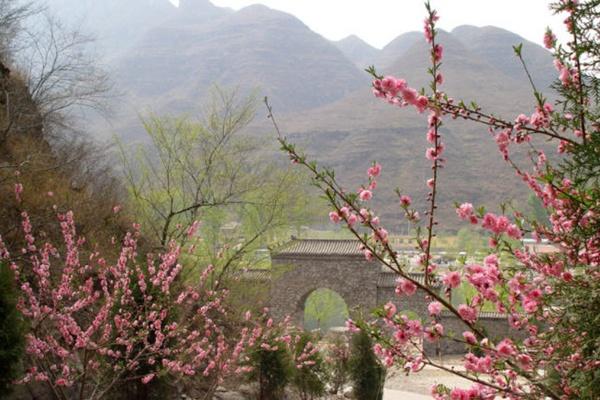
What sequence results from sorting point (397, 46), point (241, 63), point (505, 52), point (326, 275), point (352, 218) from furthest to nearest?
point (397, 46) < point (505, 52) < point (241, 63) < point (326, 275) < point (352, 218)

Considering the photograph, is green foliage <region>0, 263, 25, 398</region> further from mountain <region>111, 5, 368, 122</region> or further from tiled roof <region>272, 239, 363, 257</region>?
mountain <region>111, 5, 368, 122</region>

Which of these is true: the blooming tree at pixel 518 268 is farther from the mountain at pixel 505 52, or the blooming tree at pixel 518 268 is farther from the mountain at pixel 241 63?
the mountain at pixel 505 52

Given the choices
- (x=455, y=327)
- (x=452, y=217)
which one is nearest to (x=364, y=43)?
(x=452, y=217)

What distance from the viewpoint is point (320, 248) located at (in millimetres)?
25750

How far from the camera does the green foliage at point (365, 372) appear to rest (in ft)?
43.2

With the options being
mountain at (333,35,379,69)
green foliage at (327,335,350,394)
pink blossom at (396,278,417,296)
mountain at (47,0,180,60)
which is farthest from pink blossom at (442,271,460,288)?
mountain at (333,35,379,69)

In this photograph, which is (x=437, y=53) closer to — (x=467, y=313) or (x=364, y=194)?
(x=364, y=194)

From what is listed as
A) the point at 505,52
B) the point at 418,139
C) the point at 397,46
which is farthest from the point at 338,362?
the point at 397,46

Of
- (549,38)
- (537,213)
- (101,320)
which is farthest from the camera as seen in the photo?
(537,213)

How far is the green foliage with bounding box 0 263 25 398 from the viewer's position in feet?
17.1

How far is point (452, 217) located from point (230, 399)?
70271mm

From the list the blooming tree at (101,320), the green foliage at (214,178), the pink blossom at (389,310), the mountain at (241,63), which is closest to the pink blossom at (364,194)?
the pink blossom at (389,310)

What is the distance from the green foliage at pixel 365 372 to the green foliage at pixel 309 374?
0.79 m

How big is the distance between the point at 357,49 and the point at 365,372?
18522 cm
